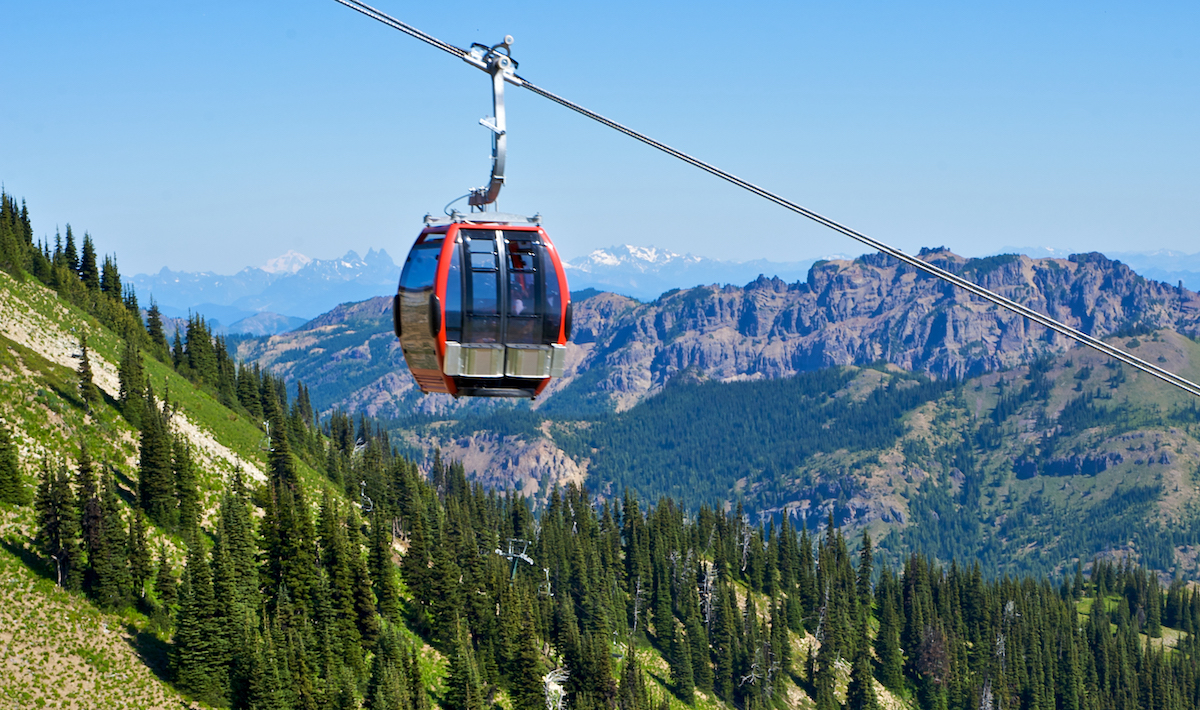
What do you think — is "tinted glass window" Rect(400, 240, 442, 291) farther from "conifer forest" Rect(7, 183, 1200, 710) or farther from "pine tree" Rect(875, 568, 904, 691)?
"pine tree" Rect(875, 568, 904, 691)

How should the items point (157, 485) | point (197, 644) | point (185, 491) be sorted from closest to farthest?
point (197, 644)
point (157, 485)
point (185, 491)

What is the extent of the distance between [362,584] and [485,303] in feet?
Answer: 273

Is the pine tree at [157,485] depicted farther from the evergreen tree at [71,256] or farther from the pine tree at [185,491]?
the evergreen tree at [71,256]

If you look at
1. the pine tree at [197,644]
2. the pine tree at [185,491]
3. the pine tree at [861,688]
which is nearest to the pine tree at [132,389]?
the pine tree at [185,491]

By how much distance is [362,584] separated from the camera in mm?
107438

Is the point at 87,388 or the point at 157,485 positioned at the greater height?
the point at 87,388

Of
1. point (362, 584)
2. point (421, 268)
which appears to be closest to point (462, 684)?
point (362, 584)

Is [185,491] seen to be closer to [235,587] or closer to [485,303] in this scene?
[235,587]

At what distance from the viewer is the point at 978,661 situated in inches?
7840

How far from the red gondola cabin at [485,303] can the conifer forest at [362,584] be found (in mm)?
65304

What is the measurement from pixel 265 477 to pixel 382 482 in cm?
1661

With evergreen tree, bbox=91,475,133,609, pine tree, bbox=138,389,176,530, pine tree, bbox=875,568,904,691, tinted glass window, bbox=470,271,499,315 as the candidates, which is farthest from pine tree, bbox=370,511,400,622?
pine tree, bbox=875,568,904,691

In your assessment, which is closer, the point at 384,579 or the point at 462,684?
the point at 462,684

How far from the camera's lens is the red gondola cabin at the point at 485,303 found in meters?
29.6
